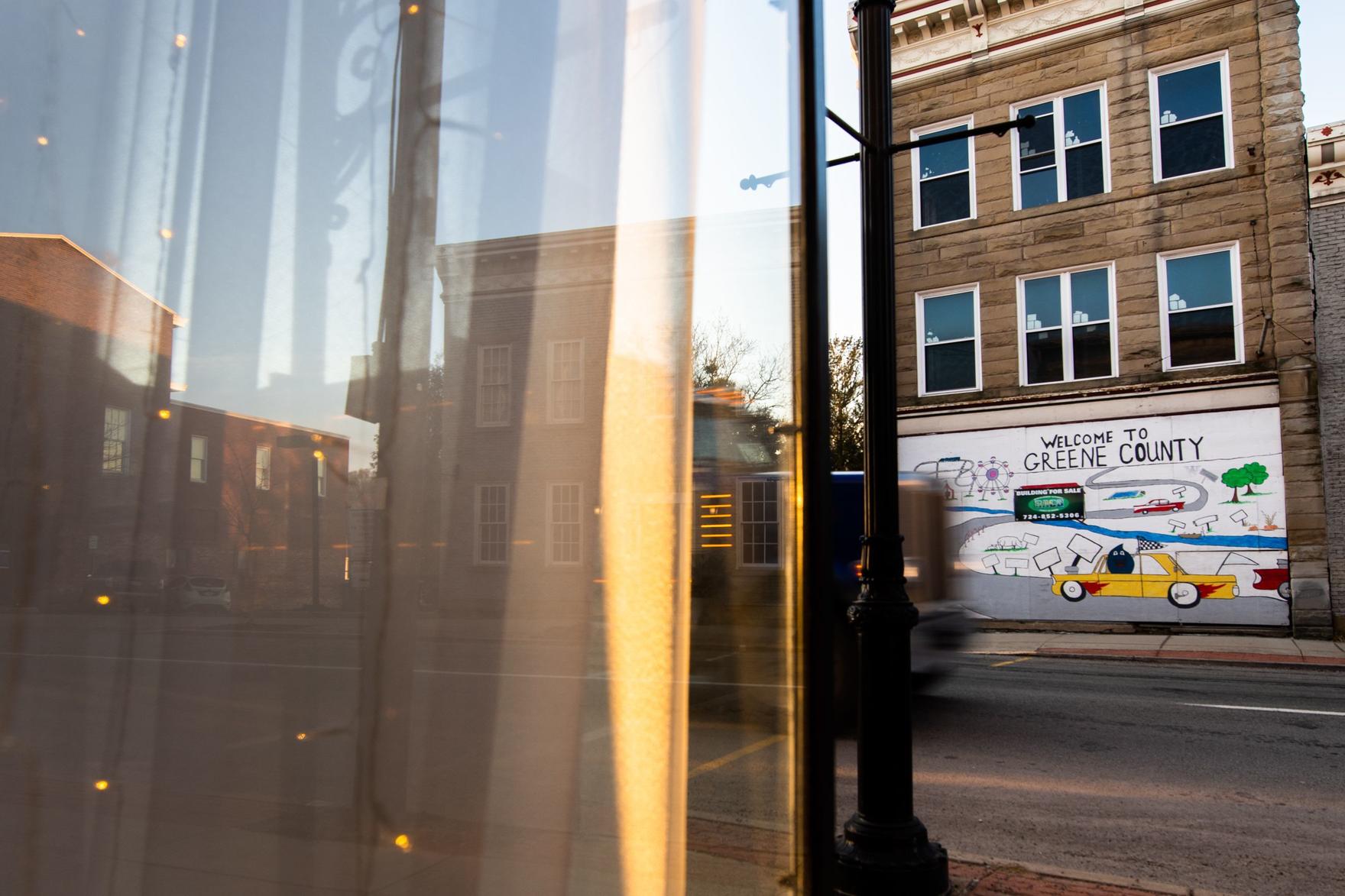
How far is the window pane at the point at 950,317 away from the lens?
59.8 ft

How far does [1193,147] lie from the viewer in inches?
644

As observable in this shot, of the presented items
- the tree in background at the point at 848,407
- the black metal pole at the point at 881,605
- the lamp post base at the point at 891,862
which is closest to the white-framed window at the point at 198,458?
the black metal pole at the point at 881,605

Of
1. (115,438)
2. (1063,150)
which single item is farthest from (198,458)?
(1063,150)

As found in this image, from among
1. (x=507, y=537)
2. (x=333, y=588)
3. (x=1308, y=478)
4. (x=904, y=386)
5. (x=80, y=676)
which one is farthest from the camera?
(x=904, y=386)

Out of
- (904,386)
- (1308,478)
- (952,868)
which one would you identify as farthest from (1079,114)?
(952,868)

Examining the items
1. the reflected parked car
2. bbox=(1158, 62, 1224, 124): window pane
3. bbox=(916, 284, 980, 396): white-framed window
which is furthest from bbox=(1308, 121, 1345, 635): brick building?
the reflected parked car

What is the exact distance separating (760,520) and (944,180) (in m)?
17.8

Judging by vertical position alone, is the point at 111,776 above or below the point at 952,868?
above

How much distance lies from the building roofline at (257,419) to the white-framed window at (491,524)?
32 centimetres

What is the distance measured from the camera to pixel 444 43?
5.16 ft

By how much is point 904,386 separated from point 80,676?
61.3 feet

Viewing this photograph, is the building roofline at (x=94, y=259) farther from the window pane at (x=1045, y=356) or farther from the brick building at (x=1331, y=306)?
the window pane at (x=1045, y=356)

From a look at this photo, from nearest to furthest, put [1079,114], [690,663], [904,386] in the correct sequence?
[690,663], [1079,114], [904,386]

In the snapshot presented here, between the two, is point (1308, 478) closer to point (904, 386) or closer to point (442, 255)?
point (904, 386)
